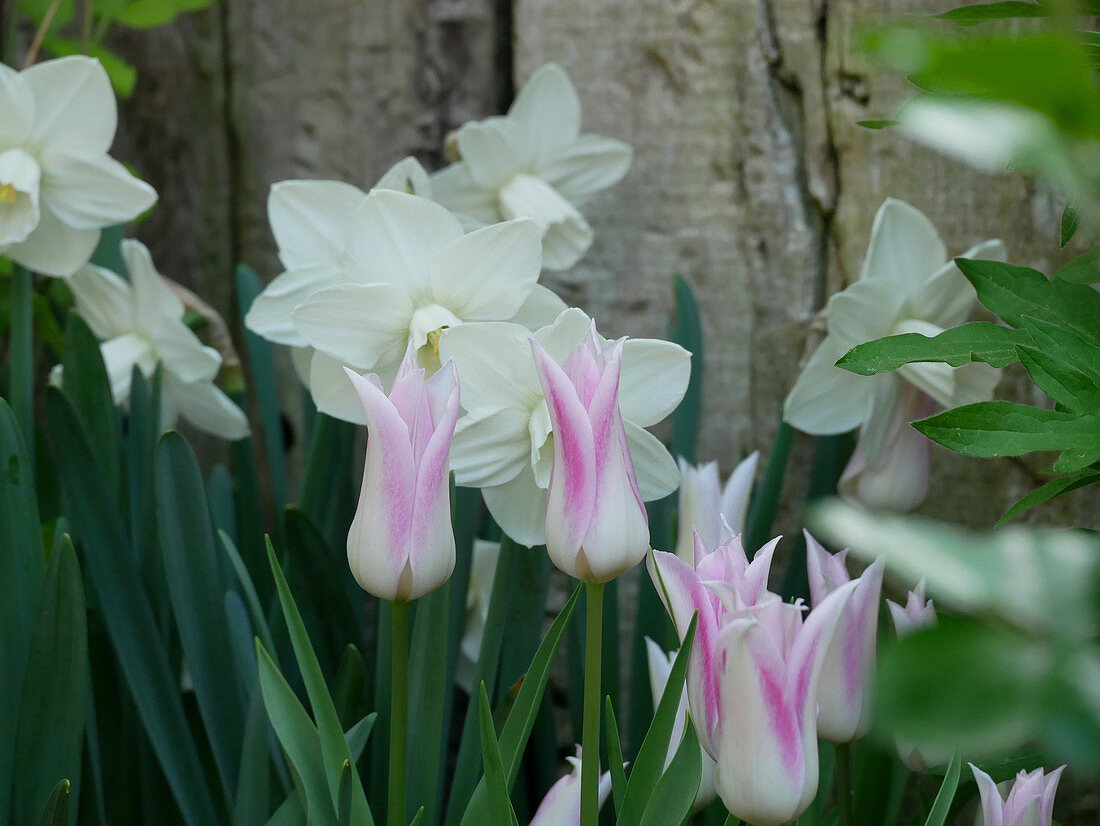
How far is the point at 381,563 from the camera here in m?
0.46

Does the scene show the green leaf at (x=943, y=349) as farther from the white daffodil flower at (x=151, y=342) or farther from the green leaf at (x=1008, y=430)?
the white daffodil flower at (x=151, y=342)

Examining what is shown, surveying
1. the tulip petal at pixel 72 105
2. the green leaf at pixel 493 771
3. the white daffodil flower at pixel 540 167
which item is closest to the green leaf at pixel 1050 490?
the green leaf at pixel 493 771

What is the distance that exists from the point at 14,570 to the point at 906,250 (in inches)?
28.3

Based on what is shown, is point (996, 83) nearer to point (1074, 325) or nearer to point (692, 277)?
point (1074, 325)

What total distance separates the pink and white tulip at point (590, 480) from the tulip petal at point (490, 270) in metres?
0.22

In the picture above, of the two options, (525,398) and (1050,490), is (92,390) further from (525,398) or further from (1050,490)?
(1050,490)

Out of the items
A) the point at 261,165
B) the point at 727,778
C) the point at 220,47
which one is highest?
the point at 220,47

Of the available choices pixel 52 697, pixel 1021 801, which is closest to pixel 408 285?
pixel 52 697

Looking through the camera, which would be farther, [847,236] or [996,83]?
[847,236]

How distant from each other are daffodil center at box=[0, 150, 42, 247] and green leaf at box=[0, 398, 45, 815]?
0.18m

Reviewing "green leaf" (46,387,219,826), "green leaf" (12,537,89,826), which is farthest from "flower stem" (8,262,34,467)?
"green leaf" (12,537,89,826)

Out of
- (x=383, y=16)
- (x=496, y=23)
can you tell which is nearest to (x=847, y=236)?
(x=496, y=23)

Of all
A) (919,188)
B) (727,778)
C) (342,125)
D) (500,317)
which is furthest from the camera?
(342,125)

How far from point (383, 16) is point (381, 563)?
2.80 feet
